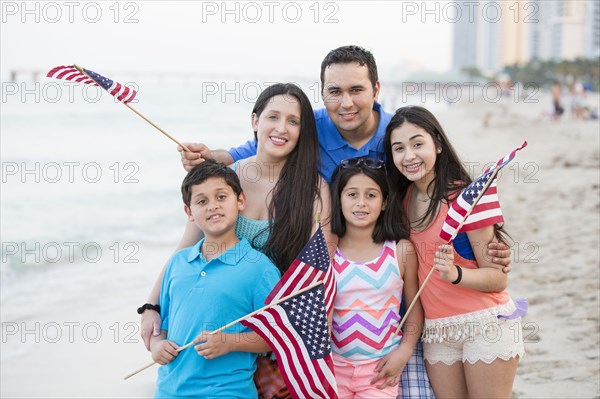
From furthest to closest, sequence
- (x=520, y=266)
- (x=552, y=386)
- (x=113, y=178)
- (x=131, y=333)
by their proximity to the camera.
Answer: (x=113, y=178)
(x=520, y=266)
(x=131, y=333)
(x=552, y=386)

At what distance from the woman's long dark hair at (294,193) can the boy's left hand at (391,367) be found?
28.9 inches

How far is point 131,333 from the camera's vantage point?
7.11m

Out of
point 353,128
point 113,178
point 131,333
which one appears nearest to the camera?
point 353,128

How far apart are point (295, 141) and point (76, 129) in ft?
99.5

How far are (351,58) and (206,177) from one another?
1304 mm

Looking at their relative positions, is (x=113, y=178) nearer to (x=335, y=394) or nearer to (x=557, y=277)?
(x=557, y=277)

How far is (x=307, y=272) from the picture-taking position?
3.53 metres

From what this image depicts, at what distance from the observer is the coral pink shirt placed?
12.1 feet

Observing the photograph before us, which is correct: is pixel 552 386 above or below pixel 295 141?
below

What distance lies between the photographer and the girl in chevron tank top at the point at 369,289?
366cm

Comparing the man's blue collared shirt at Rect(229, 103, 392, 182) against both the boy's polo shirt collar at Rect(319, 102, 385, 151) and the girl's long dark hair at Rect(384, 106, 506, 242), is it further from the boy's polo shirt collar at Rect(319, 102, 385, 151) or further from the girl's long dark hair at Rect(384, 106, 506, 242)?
the girl's long dark hair at Rect(384, 106, 506, 242)

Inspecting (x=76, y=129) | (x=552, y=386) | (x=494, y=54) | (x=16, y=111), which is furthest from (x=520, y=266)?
(x=494, y=54)

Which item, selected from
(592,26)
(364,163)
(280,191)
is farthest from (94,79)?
(592,26)

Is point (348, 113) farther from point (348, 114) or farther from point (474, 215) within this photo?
point (474, 215)
